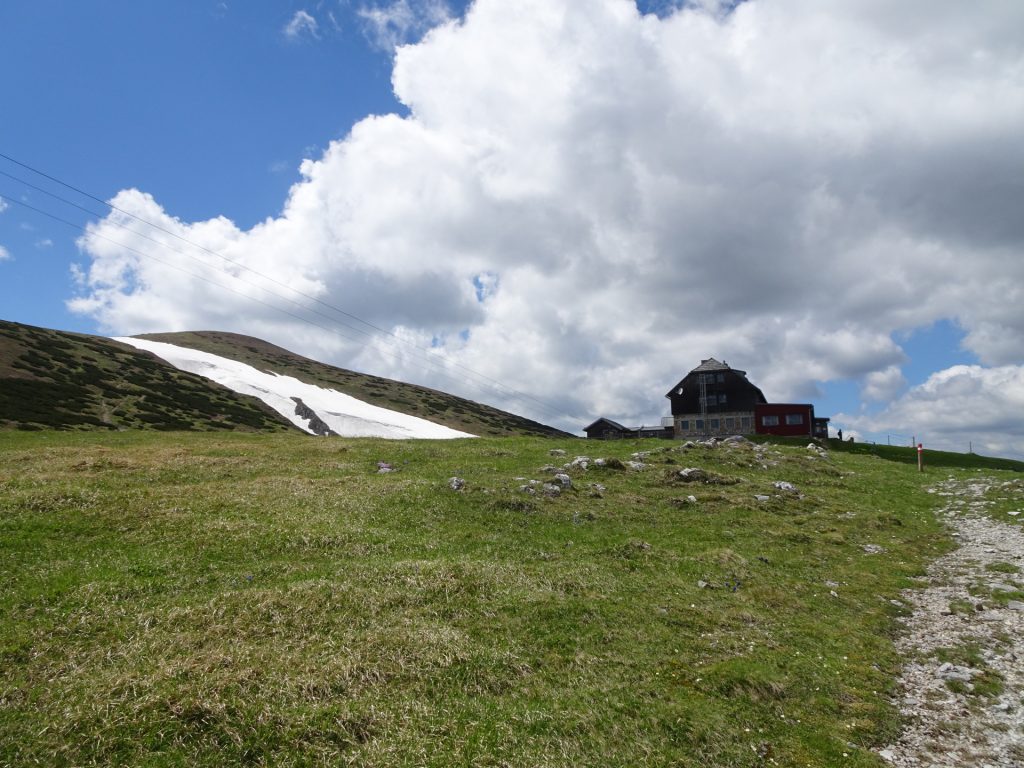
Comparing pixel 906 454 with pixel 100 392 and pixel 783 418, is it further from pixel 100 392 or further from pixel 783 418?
pixel 100 392

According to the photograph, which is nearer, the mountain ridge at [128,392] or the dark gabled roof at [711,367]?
the mountain ridge at [128,392]

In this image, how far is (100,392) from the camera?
88125mm

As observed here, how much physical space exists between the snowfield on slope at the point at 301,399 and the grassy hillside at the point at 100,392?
570 centimetres

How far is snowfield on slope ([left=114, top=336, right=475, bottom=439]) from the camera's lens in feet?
367

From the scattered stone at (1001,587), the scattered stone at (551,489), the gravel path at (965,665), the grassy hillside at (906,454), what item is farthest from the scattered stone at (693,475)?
the grassy hillside at (906,454)

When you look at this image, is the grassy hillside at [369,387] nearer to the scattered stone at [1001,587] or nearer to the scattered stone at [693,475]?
the scattered stone at [693,475]

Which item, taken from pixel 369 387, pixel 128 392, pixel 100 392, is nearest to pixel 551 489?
pixel 100 392

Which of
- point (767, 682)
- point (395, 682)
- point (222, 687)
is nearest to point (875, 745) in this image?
point (767, 682)

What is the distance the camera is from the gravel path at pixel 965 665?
11406 mm

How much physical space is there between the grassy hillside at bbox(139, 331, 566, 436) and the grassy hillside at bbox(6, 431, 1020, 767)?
112056mm

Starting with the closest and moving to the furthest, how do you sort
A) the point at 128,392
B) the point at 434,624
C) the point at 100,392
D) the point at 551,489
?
1. the point at 434,624
2. the point at 551,489
3. the point at 100,392
4. the point at 128,392

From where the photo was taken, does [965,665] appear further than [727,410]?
No

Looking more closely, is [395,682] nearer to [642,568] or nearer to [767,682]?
[767,682]

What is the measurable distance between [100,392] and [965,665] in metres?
104
